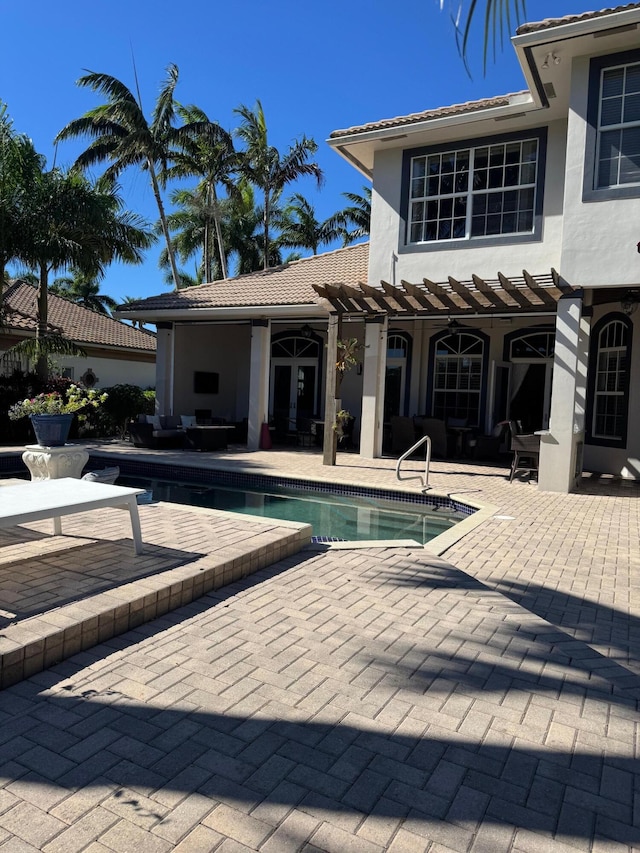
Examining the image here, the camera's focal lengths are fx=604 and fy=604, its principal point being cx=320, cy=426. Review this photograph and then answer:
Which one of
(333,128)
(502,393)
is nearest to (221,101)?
(333,128)

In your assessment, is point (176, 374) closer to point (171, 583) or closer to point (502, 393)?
point (502, 393)

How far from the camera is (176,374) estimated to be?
18000 millimetres

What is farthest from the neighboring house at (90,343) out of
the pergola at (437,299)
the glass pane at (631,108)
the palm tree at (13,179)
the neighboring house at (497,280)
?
the glass pane at (631,108)

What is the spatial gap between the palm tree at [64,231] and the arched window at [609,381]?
40.4 ft

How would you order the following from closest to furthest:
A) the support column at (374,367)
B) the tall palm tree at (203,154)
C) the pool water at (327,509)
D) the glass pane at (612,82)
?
1. the pool water at (327,509)
2. the glass pane at (612,82)
3. the support column at (374,367)
4. the tall palm tree at (203,154)

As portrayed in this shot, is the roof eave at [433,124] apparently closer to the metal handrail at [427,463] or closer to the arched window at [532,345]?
the arched window at [532,345]

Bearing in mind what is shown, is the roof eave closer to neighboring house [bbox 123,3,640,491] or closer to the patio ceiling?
neighboring house [bbox 123,3,640,491]

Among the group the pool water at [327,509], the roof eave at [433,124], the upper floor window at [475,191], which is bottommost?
the pool water at [327,509]

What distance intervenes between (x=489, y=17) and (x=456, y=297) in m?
9.33

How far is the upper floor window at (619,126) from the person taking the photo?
376 inches

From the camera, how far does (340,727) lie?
111 inches

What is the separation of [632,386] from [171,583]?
1117 cm

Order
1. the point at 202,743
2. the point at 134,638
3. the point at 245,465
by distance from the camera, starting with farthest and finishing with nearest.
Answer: the point at 245,465 < the point at 134,638 < the point at 202,743

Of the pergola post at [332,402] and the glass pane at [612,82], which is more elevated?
the glass pane at [612,82]
